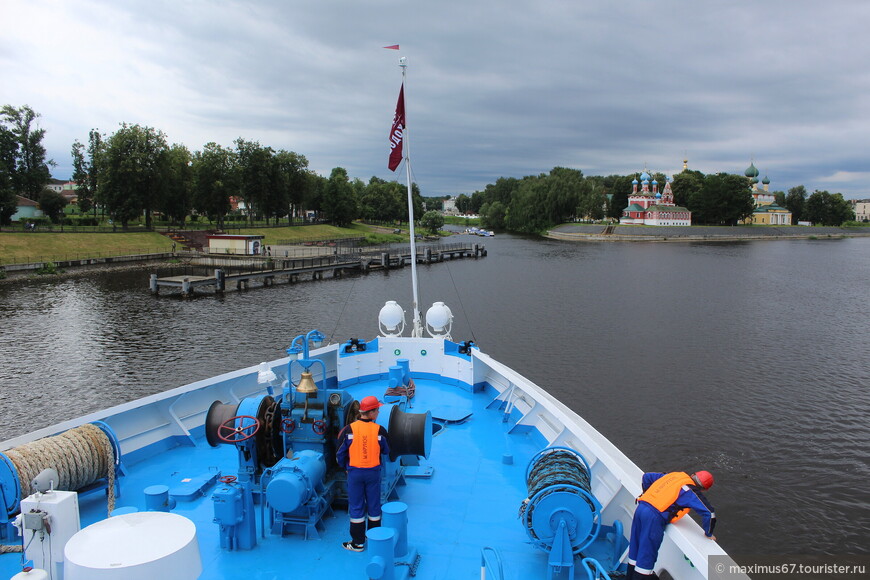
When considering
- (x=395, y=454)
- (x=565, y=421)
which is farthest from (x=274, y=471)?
(x=565, y=421)

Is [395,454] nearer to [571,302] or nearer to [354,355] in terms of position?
[354,355]

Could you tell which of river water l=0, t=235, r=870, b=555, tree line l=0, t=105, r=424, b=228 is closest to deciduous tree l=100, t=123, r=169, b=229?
tree line l=0, t=105, r=424, b=228

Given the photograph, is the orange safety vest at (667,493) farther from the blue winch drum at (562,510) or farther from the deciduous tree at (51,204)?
the deciduous tree at (51,204)

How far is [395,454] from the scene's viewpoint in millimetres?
6320

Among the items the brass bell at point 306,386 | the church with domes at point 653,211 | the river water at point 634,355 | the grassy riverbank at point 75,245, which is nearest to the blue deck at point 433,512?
the brass bell at point 306,386

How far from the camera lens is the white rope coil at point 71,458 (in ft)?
20.1

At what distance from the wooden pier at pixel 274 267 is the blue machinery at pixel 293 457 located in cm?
3956

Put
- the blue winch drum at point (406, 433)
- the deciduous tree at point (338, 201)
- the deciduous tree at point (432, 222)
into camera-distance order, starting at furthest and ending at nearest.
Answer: the deciduous tree at point (432, 222) < the deciduous tree at point (338, 201) < the blue winch drum at point (406, 433)

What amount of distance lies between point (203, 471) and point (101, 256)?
59.7m

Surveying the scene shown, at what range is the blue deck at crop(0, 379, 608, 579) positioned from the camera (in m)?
5.68

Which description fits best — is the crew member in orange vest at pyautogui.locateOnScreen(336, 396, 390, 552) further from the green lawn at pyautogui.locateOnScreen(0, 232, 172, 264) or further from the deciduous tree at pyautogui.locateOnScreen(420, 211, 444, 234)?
Answer: the deciduous tree at pyautogui.locateOnScreen(420, 211, 444, 234)

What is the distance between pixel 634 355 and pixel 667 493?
76.9ft

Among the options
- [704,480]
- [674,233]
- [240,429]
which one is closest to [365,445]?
[240,429]

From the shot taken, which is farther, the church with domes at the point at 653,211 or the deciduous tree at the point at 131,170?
the church with domes at the point at 653,211
